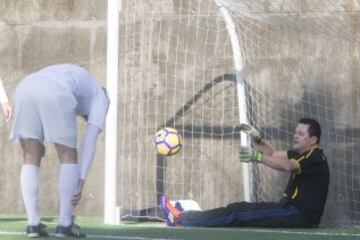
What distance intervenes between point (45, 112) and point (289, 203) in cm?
258

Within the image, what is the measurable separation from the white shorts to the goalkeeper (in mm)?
2043

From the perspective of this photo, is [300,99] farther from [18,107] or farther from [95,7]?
[18,107]

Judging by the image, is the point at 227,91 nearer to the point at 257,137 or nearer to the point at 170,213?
the point at 257,137

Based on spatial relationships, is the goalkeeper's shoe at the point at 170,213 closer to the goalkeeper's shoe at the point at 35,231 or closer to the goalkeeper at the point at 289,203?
the goalkeeper at the point at 289,203

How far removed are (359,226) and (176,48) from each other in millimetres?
2339

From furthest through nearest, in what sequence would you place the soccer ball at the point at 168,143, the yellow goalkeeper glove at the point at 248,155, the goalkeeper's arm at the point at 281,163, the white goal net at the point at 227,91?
the white goal net at the point at 227,91, the soccer ball at the point at 168,143, the goalkeeper's arm at the point at 281,163, the yellow goalkeeper glove at the point at 248,155

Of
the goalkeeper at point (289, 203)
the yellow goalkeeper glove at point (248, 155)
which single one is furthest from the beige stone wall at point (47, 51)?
the yellow goalkeeper glove at point (248, 155)

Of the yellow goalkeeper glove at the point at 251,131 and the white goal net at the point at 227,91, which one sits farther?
the white goal net at the point at 227,91

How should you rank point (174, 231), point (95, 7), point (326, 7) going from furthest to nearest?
point (95, 7) < point (326, 7) < point (174, 231)

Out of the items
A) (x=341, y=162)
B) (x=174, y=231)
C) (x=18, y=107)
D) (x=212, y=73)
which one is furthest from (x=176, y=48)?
(x=18, y=107)

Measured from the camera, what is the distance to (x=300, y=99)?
888 cm

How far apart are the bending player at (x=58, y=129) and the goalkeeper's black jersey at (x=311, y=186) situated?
229cm

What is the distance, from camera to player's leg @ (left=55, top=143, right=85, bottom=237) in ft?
19.6

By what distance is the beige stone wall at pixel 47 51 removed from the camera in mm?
9211
